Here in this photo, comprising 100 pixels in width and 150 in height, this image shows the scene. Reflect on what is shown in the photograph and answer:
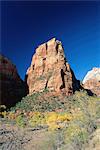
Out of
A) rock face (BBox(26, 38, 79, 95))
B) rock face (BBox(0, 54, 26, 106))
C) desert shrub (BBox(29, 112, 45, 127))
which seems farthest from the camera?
rock face (BBox(26, 38, 79, 95))

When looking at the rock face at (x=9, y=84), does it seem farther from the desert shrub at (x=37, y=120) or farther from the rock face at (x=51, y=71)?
the desert shrub at (x=37, y=120)

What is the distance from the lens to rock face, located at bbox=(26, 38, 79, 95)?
91.2 meters

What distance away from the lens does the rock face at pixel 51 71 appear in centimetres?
9125

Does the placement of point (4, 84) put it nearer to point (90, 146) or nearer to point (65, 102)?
point (65, 102)

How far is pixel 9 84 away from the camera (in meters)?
95.6

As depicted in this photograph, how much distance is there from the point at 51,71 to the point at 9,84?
13.3 meters

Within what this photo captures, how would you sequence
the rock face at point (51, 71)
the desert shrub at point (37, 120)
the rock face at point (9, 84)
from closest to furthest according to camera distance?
the desert shrub at point (37, 120)
the rock face at point (9, 84)
the rock face at point (51, 71)

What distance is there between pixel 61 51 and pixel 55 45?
2679 millimetres

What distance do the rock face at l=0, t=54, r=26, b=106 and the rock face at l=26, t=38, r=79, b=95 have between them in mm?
3387

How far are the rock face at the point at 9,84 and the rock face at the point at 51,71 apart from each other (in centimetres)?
339

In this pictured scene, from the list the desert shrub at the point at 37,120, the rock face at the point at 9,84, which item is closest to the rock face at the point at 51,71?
the rock face at the point at 9,84

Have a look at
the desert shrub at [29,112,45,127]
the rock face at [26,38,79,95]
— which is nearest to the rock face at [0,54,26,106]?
the rock face at [26,38,79,95]

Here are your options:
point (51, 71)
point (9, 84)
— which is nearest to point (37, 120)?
point (51, 71)

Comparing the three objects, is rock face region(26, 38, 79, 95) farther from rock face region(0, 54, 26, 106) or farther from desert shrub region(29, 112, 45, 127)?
desert shrub region(29, 112, 45, 127)
